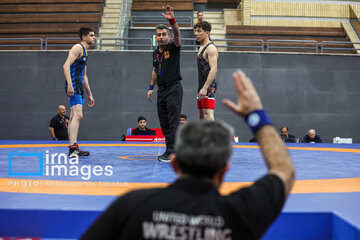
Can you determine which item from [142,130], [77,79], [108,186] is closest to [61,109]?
[142,130]

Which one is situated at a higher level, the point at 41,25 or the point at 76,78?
the point at 41,25

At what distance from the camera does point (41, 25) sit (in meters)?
13.7

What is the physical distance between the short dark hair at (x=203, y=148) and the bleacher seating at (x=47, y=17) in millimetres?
12349

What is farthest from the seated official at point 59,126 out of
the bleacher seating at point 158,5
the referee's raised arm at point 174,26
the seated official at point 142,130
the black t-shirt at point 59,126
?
the bleacher seating at point 158,5

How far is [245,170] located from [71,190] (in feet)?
5.84

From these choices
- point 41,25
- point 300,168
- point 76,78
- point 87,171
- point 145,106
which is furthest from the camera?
point 41,25

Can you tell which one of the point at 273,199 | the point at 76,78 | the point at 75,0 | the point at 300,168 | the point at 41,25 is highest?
the point at 75,0

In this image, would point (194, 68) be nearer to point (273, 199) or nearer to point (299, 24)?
point (299, 24)

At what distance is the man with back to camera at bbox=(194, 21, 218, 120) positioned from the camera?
4.73 meters

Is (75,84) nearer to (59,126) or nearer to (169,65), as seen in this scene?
(169,65)

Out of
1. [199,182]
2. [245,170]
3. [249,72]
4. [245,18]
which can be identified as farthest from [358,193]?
[245,18]

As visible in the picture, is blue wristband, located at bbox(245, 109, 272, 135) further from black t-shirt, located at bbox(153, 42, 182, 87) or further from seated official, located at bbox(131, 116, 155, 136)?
seated official, located at bbox(131, 116, 155, 136)

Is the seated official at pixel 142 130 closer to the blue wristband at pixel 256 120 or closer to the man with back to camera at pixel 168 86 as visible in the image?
the man with back to camera at pixel 168 86

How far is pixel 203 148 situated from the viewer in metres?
0.95
